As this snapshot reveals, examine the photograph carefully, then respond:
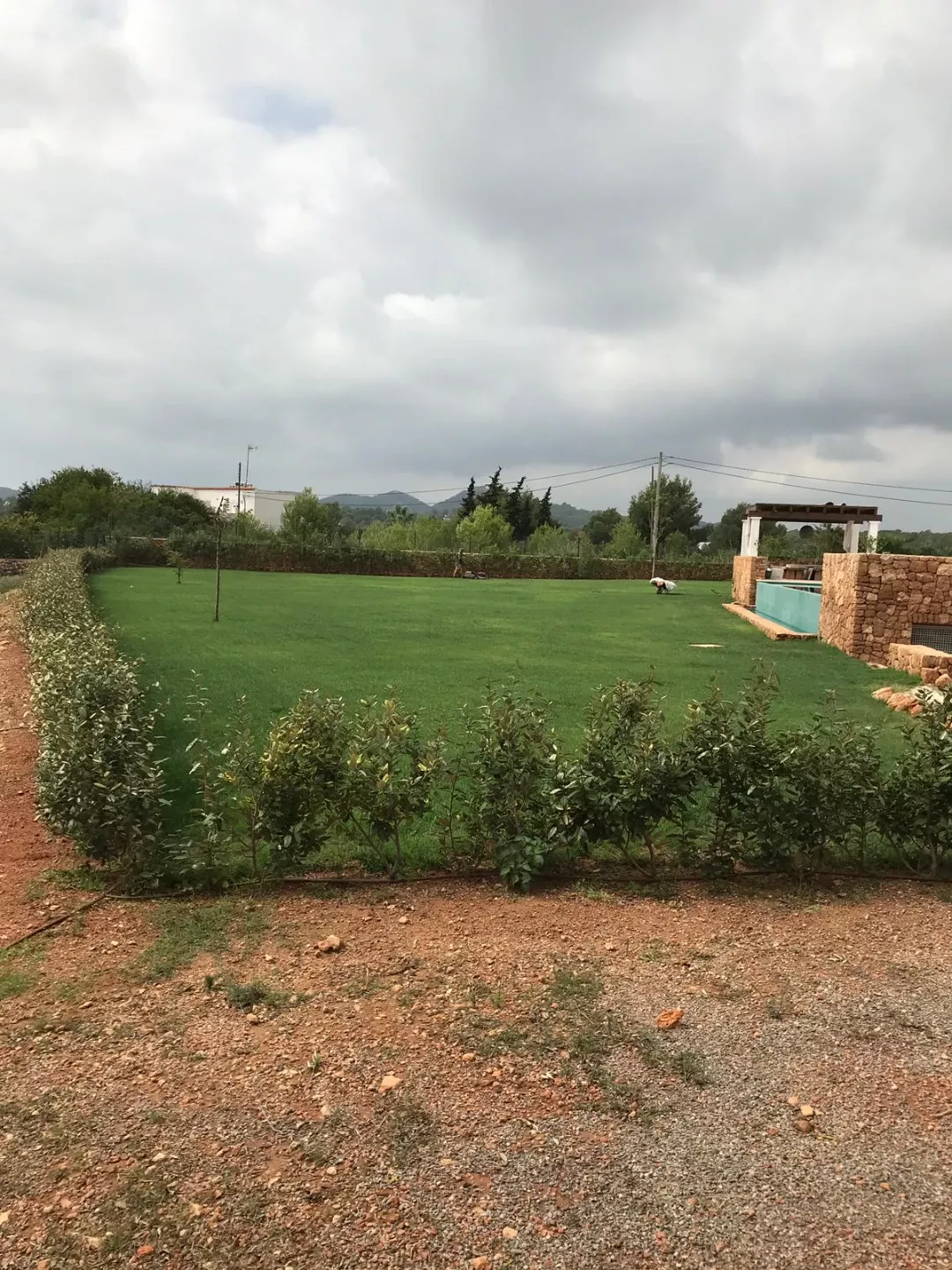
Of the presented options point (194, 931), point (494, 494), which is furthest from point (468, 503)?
point (194, 931)

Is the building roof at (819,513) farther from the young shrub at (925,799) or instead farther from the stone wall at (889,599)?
the young shrub at (925,799)

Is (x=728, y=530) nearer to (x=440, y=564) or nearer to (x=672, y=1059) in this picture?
(x=440, y=564)

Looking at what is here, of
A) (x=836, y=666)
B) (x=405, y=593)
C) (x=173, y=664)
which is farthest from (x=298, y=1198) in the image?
(x=405, y=593)

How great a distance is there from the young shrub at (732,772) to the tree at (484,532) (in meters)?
49.3

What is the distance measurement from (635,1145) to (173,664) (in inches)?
424

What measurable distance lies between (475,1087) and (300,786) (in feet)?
7.28

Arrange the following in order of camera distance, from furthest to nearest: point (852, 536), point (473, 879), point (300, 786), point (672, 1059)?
1. point (852, 536)
2. point (473, 879)
3. point (300, 786)
4. point (672, 1059)

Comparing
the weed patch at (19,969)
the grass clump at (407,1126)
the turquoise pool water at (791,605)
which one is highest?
the turquoise pool water at (791,605)

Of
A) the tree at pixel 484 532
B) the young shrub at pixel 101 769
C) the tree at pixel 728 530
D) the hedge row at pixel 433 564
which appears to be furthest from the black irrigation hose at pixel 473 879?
the tree at pixel 728 530

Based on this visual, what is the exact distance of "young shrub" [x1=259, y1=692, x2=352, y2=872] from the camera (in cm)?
478

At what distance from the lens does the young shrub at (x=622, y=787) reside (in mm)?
4816

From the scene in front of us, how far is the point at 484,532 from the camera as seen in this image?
62.7 m

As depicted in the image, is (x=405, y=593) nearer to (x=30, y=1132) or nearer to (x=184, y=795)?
(x=184, y=795)

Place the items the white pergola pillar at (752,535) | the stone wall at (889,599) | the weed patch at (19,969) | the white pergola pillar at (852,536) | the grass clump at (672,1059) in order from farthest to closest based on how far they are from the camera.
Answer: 1. the white pergola pillar at (752,535)
2. the white pergola pillar at (852,536)
3. the stone wall at (889,599)
4. the weed patch at (19,969)
5. the grass clump at (672,1059)
